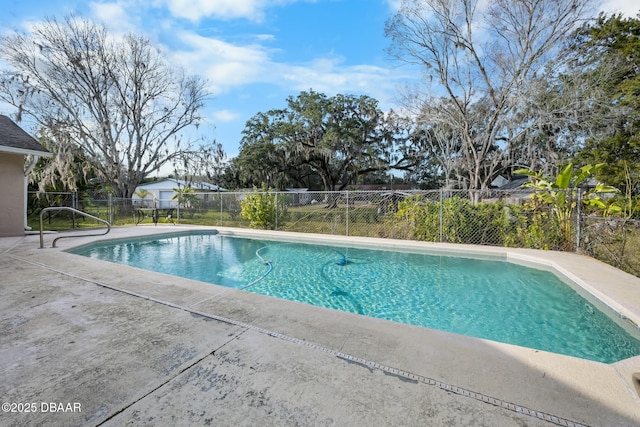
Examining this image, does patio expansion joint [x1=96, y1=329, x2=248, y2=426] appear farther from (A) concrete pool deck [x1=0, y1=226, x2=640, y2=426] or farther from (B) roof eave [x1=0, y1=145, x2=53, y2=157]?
(B) roof eave [x1=0, y1=145, x2=53, y2=157]

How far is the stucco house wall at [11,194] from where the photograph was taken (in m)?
7.24

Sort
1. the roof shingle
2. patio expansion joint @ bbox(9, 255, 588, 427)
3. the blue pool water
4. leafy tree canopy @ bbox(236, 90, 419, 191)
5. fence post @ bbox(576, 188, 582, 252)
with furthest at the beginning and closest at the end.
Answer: leafy tree canopy @ bbox(236, 90, 419, 191) → the roof shingle → fence post @ bbox(576, 188, 582, 252) → the blue pool water → patio expansion joint @ bbox(9, 255, 588, 427)

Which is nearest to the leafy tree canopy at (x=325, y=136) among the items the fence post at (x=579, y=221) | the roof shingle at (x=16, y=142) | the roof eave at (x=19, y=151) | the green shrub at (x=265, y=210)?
the green shrub at (x=265, y=210)

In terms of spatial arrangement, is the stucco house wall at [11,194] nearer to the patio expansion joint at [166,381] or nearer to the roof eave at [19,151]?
the roof eave at [19,151]

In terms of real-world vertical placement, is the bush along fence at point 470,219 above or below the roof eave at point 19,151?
below

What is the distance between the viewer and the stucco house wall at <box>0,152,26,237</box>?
23.8 ft

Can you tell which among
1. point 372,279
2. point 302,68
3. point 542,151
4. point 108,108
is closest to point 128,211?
point 108,108

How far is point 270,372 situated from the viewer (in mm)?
1669

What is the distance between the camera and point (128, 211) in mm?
12781

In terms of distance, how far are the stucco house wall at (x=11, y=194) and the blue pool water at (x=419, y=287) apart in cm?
263

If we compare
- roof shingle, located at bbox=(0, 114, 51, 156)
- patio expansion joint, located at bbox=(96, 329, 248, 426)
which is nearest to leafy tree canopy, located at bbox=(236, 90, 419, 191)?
roof shingle, located at bbox=(0, 114, 51, 156)

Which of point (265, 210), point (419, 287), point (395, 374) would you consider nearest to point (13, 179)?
point (265, 210)

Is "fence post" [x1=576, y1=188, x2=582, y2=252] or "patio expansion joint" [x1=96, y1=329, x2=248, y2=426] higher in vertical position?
"fence post" [x1=576, y1=188, x2=582, y2=252]

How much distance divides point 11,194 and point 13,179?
386mm
